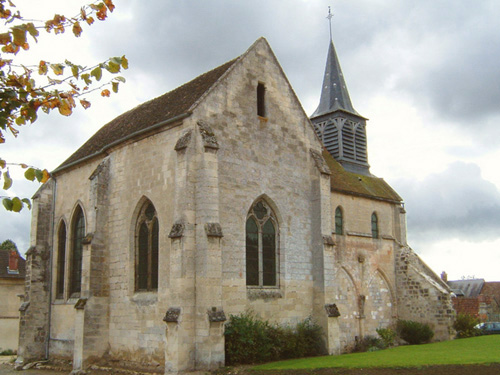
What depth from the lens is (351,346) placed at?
23281 mm

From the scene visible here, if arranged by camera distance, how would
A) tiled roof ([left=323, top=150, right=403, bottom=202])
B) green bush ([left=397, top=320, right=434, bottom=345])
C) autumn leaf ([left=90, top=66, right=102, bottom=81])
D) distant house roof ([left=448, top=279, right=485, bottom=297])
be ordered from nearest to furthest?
autumn leaf ([left=90, top=66, right=102, bottom=81]), green bush ([left=397, top=320, right=434, bottom=345]), tiled roof ([left=323, top=150, right=403, bottom=202]), distant house roof ([left=448, top=279, right=485, bottom=297])

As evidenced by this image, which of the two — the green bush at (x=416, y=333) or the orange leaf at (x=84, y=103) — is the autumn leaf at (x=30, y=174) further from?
the green bush at (x=416, y=333)

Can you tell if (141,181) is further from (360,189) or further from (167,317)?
(360,189)

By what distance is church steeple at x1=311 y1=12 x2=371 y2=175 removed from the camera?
30.3 meters

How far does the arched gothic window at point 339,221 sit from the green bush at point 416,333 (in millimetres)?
5517

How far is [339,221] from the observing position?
2466 cm

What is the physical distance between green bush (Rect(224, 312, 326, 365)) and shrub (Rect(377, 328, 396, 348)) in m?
5.63

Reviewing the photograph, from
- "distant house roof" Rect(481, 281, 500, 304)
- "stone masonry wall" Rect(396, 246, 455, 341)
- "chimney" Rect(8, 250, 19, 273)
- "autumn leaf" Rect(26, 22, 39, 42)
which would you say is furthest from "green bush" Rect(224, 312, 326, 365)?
"distant house roof" Rect(481, 281, 500, 304)

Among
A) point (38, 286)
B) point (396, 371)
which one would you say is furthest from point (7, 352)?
point (396, 371)

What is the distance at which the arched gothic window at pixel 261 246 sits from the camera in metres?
18.6

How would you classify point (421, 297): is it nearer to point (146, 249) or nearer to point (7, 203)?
point (146, 249)

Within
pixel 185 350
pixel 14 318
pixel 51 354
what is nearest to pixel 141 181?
pixel 185 350

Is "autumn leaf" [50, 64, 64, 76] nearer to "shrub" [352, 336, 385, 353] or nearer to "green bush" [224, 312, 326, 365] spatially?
"green bush" [224, 312, 326, 365]

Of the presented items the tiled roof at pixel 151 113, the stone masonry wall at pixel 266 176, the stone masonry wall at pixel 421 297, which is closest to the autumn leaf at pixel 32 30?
the tiled roof at pixel 151 113
